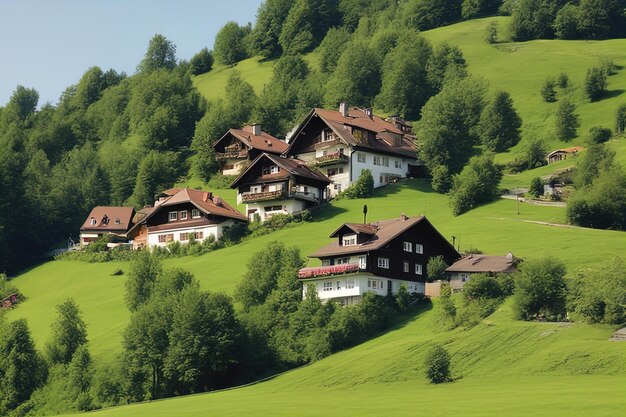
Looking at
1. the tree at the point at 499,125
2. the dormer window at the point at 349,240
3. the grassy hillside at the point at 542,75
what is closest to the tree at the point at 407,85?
the grassy hillside at the point at 542,75

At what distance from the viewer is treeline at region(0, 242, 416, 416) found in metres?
79.1

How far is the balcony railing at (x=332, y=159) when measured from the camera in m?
126

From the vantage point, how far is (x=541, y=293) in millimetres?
75000

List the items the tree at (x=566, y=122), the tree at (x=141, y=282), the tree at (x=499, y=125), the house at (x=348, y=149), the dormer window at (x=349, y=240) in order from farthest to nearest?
the tree at (x=499, y=125)
the tree at (x=566, y=122)
the house at (x=348, y=149)
the tree at (x=141, y=282)
the dormer window at (x=349, y=240)

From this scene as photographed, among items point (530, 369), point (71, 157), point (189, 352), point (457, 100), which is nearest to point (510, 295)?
point (530, 369)

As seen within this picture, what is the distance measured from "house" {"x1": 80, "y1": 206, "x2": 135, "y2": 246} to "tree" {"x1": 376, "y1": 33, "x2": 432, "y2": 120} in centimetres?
4863

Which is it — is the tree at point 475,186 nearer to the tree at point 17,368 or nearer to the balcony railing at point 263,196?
the balcony railing at point 263,196

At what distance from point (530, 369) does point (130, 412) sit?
24.0m

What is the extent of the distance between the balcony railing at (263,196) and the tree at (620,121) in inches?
1862

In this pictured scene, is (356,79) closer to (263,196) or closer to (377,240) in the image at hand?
(263,196)

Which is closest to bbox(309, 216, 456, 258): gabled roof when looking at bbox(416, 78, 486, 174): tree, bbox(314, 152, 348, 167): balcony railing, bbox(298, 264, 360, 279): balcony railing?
bbox(298, 264, 360, 279): balcony railing

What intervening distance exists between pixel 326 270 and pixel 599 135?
6139cm

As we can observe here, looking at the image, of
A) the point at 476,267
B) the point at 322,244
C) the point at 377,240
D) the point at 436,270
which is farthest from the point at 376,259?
the point at 322,244

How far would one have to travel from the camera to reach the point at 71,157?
170250mm
